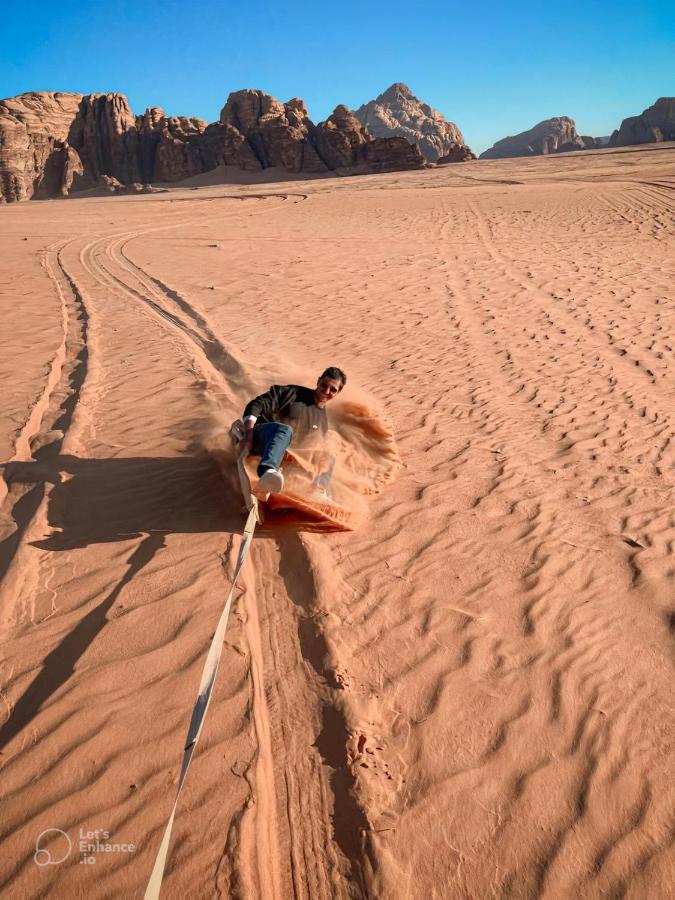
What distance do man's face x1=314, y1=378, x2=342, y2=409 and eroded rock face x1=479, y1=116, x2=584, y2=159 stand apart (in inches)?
3795

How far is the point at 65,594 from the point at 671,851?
3065mm

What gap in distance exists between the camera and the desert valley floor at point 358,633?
6.88 ft

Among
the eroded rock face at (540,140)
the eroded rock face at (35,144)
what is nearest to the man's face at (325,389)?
the eroded rock face at (35,144)

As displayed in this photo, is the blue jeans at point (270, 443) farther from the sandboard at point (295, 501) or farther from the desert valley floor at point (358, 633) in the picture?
the desert valley floor at point (358, 633)

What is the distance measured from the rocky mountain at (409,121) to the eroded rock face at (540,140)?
286 inches

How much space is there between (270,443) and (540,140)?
4056 inches

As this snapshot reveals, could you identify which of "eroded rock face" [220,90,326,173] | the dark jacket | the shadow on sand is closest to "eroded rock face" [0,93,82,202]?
"eroded rock face" [220,90,326,173]

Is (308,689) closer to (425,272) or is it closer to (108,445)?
(108,445)

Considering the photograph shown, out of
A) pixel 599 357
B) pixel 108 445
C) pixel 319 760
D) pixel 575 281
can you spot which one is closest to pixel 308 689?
pixel 319 760

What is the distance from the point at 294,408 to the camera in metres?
4.21

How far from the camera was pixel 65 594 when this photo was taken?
3.20 meters

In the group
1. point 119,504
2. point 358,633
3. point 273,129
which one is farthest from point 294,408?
point 273,129

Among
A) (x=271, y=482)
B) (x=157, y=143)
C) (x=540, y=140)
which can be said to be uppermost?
(x=540, y=140)

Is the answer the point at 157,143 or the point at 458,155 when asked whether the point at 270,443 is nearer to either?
the point at 458,155
